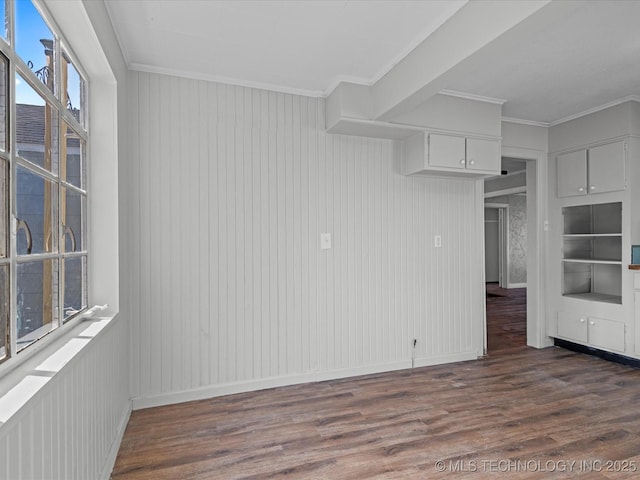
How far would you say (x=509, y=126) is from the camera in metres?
4.08

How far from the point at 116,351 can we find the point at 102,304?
29 centimetres

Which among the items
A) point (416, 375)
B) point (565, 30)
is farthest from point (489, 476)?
point (565, 30)

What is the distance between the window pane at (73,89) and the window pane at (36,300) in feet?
2.55

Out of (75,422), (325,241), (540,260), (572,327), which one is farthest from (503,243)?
(75,422)

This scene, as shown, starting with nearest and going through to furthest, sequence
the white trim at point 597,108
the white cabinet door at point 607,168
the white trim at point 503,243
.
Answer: the white trim at point 597,108
the white cabinet door at point 607,168
the white trim at point 503,243

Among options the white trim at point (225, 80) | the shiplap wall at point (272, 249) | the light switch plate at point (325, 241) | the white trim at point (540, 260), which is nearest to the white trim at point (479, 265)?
the shiplap wall at point (272, 249)

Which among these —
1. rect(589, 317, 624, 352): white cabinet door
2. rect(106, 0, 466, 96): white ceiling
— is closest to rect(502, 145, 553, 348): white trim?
rect(589, 317, 624, 352): white cabinet door

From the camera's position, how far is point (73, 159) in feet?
6.23

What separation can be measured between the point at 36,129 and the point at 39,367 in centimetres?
85

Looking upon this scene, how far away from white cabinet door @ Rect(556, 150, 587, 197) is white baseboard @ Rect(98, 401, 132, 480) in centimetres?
450

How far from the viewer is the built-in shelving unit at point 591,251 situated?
164 inches

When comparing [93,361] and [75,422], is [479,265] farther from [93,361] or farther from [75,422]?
[75,422]

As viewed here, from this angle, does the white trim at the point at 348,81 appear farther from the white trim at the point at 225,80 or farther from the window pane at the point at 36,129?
the window pane at the point at 36,129

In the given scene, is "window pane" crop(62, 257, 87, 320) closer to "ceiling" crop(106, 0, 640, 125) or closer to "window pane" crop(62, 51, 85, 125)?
"window pane" crop(62, 51, 85, 125)
